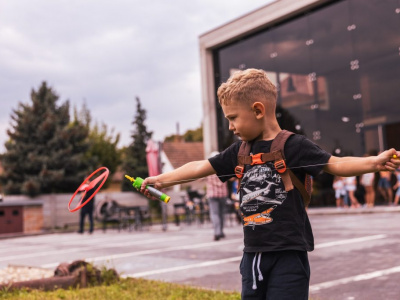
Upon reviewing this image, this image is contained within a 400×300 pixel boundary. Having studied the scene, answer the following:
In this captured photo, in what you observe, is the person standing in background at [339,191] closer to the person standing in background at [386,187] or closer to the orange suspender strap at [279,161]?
the person standing in background at [386,187]

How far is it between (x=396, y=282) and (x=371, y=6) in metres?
15.4

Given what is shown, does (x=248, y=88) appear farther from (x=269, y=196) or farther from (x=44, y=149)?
(x=44, y=149)

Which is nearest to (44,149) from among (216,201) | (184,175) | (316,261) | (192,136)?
(216,201)

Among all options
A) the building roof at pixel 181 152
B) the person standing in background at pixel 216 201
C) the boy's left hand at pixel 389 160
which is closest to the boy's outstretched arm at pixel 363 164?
the boy's left hand at pixel 389 160

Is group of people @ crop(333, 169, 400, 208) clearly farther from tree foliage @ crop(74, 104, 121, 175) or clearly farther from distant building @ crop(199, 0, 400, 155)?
tree foliage @ crop(74, 104, 121, 175)

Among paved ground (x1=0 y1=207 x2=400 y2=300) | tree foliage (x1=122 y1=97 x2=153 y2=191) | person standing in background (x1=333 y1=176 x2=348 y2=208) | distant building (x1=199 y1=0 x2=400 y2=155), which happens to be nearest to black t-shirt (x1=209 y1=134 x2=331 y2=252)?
paved ground (x1=0 y1=207 x2=400 y2=300)

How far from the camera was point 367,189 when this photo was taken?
18328 mm

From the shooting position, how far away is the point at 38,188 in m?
26.6

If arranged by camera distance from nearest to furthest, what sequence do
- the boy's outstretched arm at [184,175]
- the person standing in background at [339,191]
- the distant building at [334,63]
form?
1. the boy's outstretched arm at [184,175]
2. the distant building at [334,63]
3. the person standing in background at [339,191]

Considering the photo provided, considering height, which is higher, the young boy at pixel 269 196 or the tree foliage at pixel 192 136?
the tree foliage at pixel 192 136

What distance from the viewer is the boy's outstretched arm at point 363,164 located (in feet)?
7.33

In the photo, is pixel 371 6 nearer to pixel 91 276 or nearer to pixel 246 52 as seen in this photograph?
pixel 246 52

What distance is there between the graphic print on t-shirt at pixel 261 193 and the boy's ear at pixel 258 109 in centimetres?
24

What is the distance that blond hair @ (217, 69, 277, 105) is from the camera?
2.58 m
